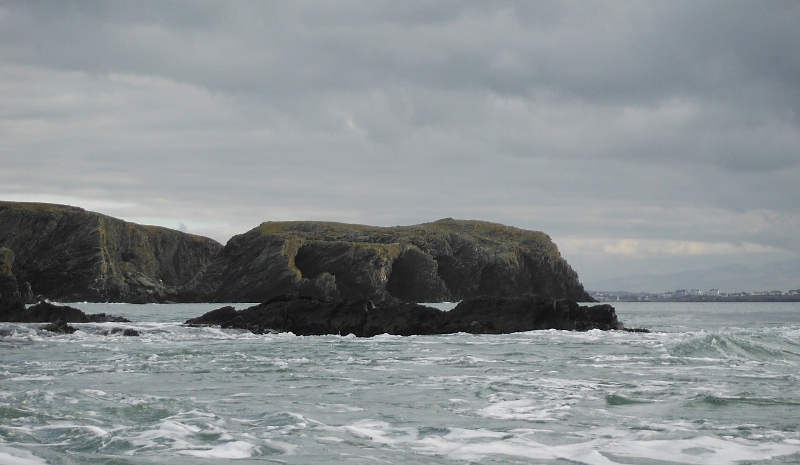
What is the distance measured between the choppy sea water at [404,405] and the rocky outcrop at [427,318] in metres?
10.9

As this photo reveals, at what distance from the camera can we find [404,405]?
51.1 feet

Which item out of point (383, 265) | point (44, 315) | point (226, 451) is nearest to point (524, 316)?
point (44, 315)

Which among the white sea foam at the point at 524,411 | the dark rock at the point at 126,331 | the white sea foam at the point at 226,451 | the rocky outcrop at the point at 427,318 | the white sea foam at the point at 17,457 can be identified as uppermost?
the rocky outcrop at the point at 427,318

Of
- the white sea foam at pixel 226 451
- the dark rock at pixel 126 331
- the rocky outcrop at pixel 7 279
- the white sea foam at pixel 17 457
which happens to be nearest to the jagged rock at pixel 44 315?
the dark rock at pixel 126 331

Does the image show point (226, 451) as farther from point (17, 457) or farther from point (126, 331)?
point (126, 331)

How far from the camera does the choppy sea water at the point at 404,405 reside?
11.3 m

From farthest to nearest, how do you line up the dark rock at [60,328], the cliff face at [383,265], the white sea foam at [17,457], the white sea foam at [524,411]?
the cliff face at [383,265] → the dark rock at [60,328] → the white sea foam at [524,411] → the white sea foam at [17,457]

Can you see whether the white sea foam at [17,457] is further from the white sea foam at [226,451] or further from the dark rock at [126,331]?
the dark rock at [126,331]

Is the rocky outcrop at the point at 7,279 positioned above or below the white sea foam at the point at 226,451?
above

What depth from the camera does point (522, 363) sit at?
2388cm

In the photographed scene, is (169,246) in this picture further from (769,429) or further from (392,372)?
(769,429)

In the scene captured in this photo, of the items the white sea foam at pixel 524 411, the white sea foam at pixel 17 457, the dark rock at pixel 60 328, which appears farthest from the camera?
the dark rock at pixel 60 328

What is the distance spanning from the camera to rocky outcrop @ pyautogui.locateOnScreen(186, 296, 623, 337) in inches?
1569

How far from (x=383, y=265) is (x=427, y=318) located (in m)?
94.0
